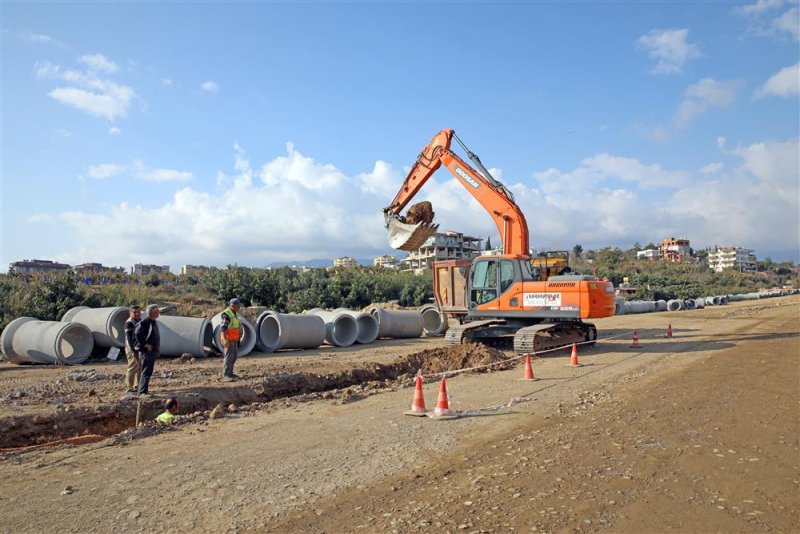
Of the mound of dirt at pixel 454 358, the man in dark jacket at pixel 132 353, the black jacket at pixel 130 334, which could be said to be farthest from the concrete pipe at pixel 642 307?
the black jacket at pixel 130 334

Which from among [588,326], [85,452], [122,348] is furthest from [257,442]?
[588,326]

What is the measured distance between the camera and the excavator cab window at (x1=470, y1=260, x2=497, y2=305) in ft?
49.3

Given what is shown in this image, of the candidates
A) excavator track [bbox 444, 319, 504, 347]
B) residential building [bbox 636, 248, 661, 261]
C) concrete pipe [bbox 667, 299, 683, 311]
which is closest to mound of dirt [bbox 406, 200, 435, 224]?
excavator track [bbox 444, 319, 504, 347]

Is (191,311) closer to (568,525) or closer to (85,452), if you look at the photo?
(85,452)

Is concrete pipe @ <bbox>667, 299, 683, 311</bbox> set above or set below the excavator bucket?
below

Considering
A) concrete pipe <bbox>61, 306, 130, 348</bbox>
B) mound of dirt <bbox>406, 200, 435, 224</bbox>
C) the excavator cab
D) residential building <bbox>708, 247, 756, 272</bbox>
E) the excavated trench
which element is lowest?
the excavated trench

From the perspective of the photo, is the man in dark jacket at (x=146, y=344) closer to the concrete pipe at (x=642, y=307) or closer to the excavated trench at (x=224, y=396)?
the excavated trench at (x=224, y=396)

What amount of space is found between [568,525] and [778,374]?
8956mm

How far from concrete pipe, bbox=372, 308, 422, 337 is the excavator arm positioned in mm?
4402

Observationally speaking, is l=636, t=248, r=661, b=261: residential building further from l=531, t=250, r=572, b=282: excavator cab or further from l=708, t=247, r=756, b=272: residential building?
l=531, t=250, r=572, b=282: excavator cab

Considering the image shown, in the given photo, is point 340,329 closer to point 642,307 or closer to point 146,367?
point 146,367

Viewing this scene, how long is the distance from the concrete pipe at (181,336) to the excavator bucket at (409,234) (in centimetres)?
551

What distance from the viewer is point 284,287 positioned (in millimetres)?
30531

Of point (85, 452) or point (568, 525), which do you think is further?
point (85, 452)
